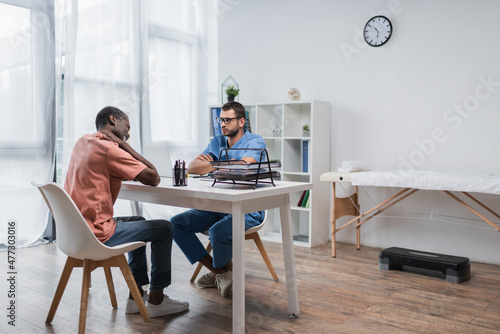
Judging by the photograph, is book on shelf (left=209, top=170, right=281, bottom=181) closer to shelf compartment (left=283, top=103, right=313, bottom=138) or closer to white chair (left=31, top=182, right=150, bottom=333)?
white chair (left=31, top=182, right=150, bottom=333)

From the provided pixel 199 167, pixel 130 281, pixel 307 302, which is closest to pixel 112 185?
pixel 130 281

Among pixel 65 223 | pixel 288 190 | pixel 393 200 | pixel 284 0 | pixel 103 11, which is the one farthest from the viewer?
pixel 284 0

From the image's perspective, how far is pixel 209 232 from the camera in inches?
101

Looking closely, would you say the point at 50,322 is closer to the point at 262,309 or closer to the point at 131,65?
the point at 262,309

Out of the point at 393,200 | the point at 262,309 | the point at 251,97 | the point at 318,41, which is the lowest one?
the point at 262,309

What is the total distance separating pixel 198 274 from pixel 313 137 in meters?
1.57

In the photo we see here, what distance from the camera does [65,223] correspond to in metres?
2.00

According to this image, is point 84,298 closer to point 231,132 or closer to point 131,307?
point 131,307

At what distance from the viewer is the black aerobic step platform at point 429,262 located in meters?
2.99

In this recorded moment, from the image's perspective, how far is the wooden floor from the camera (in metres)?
2.23

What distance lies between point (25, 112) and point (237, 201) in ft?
8.44

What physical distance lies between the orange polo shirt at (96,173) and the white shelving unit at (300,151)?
217 cm

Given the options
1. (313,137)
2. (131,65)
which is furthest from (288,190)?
(131,65)

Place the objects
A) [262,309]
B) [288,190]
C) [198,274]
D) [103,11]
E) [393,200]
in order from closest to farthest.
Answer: [288,190]
[262,309]
[198,274]
[393,200]
[103,11]
